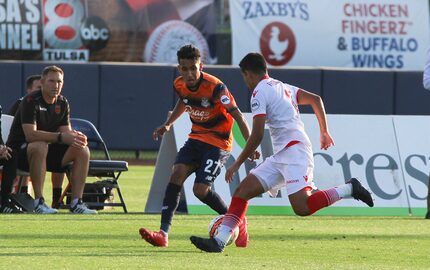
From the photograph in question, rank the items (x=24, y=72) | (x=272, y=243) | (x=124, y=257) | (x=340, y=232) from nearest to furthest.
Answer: (x=124, y=257), (x=272, y=243), (x=340, y=232), (x=24, y=72)

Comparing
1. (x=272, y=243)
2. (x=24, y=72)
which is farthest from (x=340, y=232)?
(x=24, y=72)

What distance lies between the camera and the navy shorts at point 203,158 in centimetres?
1199

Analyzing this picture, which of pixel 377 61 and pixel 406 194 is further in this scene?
pixel 377 61

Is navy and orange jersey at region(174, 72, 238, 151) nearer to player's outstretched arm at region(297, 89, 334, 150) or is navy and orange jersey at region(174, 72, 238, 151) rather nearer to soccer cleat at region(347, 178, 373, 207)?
player's outstretched arm at region(297, 89, 334, 150)

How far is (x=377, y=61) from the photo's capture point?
30.3 meters

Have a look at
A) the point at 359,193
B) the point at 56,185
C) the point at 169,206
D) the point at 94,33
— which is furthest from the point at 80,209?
the point at 94,33

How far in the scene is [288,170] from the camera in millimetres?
11211

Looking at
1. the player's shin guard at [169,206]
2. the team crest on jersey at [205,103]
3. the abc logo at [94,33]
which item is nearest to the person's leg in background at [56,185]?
the team crest on jersey at [205,103]

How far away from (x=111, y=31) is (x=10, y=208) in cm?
1408

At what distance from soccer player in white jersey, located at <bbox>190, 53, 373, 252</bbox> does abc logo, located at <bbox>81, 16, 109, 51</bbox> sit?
57.8 ft

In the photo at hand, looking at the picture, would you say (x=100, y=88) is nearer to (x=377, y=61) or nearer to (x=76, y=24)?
(x=76, y=24)

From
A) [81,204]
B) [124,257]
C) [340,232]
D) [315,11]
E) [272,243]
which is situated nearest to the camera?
[124,257]

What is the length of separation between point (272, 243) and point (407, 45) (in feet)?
63.0

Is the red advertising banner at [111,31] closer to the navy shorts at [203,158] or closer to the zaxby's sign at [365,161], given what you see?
the zaxby's sign at [365,161]
